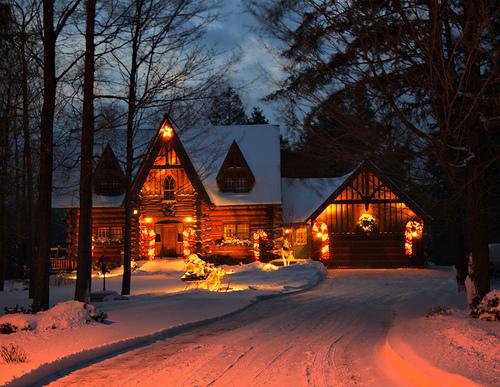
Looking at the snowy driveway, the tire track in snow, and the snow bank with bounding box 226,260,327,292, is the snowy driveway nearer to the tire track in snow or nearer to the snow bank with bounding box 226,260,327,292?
the tire track in snow

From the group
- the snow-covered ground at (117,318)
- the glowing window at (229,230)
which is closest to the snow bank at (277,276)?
the snow-covered ground at (117,318)

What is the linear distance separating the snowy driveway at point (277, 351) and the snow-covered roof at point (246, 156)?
18458 millimetres

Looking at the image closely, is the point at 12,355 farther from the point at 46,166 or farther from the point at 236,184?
the point at 236,184

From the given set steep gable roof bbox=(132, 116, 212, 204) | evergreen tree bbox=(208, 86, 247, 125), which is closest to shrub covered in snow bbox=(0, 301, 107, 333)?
steep gable roof bbox=(132, 116, 212, 204)

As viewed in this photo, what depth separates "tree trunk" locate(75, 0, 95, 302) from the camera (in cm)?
1462

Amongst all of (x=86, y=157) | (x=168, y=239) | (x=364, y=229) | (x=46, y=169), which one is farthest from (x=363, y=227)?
(x=46, y=169)

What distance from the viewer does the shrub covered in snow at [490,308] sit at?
11320 millimetres

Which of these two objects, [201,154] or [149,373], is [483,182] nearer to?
[149,373]

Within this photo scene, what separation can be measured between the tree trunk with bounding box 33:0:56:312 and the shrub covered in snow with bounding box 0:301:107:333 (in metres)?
1.52

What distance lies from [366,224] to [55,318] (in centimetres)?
2844

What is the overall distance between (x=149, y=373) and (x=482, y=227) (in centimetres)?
776

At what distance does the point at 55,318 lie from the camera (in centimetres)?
1132

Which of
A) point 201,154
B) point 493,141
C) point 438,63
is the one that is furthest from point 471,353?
point 201,154

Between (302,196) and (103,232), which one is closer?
(103,232)
